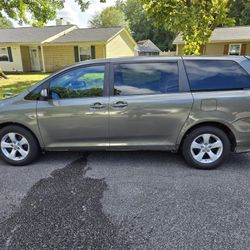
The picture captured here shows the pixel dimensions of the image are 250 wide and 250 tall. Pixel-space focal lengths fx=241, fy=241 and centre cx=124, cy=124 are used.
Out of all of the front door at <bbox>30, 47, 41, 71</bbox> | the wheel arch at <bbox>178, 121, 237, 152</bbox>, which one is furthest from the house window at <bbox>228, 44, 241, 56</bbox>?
the wheel arch at <bbox>178, 121, 237, 152</bbox>

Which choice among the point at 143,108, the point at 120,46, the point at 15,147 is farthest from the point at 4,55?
the point at 143,108

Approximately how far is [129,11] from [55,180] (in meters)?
65.9

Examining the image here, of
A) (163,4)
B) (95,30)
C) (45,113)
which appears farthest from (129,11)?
(45,113)

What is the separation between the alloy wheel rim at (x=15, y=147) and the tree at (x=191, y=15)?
398 inches

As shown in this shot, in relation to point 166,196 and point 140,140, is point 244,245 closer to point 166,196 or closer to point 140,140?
point 166,196

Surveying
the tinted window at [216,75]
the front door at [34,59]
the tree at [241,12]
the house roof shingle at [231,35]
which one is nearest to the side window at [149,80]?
the tinted window at [216,75]

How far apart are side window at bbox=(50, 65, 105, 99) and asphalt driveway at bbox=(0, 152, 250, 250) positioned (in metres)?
1.23

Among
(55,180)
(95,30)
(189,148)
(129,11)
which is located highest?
(129,11)

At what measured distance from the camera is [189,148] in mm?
3938

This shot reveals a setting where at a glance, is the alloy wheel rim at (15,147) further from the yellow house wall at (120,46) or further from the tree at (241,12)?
the tree at (241,12)

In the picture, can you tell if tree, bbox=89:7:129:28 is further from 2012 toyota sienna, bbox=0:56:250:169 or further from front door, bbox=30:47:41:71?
2012 toyota sienna, bbox=0:56:250:169

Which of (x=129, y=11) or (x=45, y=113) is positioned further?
(x=129, y=11)

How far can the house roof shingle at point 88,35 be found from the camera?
21773 millimetres

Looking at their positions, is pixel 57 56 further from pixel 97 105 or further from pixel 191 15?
pixel 97 105
